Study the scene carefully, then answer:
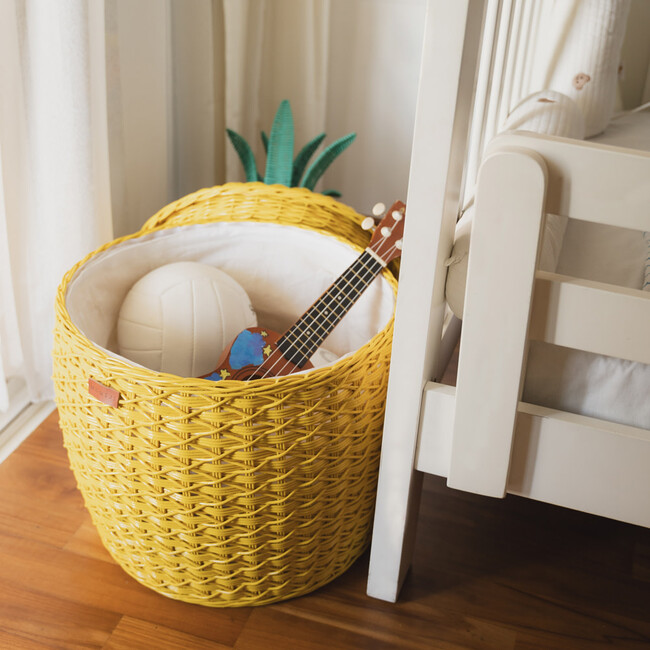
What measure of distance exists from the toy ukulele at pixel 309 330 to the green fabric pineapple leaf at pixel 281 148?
2.05ft

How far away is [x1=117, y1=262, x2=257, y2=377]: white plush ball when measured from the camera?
1109 millimetres

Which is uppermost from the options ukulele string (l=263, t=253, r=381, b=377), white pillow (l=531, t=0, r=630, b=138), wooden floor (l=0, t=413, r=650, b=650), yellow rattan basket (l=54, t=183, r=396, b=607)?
white pillow (l=531, t=0, r=630, b=138)

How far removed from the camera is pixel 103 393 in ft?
2.91

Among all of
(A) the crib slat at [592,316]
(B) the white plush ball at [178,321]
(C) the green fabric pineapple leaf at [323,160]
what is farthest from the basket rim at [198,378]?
(C) the green fabric pineapple leaf at [323,160]

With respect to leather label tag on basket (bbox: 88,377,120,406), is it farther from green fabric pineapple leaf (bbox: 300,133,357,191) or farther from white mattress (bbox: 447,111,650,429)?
green fabric pineapple leaf (bbox: 300,133,357,191)

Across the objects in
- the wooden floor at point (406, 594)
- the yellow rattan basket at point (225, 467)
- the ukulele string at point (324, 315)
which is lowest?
the wooden floor at point (406, 594)

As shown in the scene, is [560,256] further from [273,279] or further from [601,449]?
[273,279]

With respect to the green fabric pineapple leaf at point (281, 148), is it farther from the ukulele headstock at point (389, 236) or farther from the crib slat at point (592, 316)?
the crib slat at point (592, 316)

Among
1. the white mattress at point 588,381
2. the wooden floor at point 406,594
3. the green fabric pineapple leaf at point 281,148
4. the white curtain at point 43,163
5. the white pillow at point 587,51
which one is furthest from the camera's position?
the green fabric pineapple leaf at point 281,148

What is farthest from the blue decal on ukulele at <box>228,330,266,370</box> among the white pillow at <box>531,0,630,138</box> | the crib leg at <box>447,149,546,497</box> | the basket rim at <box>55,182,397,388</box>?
the white pillow at <box>531,0,630,138</box>

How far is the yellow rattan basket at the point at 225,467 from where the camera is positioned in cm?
86

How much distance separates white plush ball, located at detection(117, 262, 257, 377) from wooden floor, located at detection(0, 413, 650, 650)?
1.06 ft

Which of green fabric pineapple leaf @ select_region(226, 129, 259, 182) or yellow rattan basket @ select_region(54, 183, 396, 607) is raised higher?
green fabric pineapple leaf @ select_region(226, 129, 259, 182)

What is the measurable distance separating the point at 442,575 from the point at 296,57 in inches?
54.7
